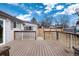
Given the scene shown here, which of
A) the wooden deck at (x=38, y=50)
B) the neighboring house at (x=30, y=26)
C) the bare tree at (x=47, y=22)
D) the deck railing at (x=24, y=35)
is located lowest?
the wooden deck at (x=38, y=50)

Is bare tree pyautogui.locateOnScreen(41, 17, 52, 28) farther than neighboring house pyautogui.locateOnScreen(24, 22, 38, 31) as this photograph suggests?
No

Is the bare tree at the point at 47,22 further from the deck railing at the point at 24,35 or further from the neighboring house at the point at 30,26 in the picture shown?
the deck railing at the point at 24,35

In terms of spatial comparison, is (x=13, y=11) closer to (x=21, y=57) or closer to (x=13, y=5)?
(x=13, y=5)

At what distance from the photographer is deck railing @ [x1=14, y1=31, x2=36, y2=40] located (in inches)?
365

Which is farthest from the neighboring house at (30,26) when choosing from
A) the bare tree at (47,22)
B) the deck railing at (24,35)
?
the bare tree at (47,22)

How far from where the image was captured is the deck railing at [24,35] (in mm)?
9279

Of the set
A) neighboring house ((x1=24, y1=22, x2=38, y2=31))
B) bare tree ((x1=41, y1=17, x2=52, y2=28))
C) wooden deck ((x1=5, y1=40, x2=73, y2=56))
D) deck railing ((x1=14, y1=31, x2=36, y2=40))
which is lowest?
wooden deck ((x1=5, y1=40, x2=73, y2=56))

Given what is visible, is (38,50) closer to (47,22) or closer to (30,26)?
(47,22)

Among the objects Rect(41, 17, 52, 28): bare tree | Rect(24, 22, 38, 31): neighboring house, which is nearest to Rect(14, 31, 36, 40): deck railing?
Rect(24, 22, 38, 31): neighboring house

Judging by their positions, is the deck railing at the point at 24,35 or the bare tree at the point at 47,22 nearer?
the bare tree at the point at 47,22

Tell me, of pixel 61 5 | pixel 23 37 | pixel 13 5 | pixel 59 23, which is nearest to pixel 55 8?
pixel 61 5

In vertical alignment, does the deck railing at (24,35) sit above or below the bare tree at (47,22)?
below

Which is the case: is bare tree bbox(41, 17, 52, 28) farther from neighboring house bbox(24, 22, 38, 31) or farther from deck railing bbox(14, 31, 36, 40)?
deck railing bbox(14, 31, 36, 40)

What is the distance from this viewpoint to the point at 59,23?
618cm
